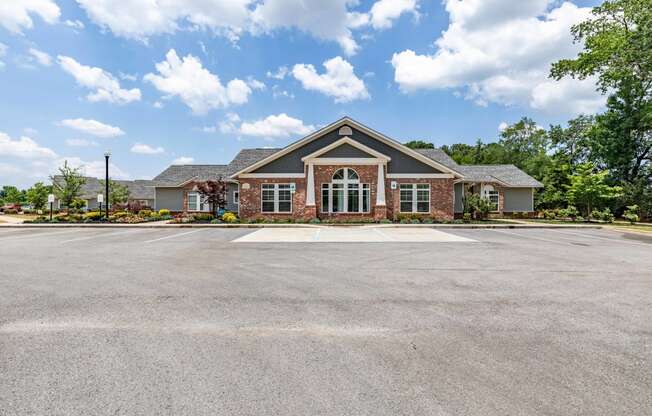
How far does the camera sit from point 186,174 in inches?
1262

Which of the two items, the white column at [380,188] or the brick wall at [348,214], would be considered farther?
the brick wall at [348,214]

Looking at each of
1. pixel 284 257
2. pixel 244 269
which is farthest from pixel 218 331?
pixel 284 257

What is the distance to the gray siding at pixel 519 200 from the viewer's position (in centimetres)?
2995

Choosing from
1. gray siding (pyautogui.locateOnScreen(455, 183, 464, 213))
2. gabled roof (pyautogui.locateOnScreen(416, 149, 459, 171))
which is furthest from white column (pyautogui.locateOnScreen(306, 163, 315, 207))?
gray siding (pyautogui.locateOnScreen(455, 183, 464, 213))

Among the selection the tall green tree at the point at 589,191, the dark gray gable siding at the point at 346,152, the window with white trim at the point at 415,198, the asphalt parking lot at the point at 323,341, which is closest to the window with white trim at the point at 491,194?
the tall green tree at the point at 589,191

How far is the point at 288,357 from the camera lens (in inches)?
127

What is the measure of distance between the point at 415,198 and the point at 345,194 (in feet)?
16.8

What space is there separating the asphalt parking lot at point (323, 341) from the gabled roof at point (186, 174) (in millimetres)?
24498

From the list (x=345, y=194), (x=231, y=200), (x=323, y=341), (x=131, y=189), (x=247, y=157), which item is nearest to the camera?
(x=323, y=341)

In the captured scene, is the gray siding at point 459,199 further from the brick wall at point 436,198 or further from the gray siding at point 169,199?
the gray siding at point 169,199

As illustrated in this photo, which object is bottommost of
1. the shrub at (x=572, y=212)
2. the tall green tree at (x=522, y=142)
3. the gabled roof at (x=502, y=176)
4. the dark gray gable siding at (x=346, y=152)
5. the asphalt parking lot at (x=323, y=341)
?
the asphalt parking lot at (x=323, y=341)

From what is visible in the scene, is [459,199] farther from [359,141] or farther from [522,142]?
[522,142]

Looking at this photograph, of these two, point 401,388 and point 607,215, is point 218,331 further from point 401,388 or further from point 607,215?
point 607,215

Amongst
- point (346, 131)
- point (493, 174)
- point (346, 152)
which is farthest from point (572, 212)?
point (346, 131)
